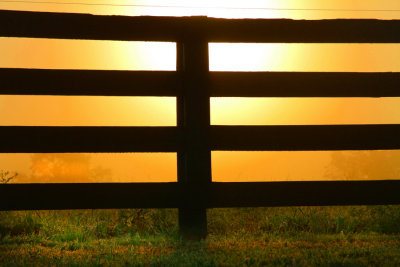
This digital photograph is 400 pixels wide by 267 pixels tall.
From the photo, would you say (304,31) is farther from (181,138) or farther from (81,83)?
(81,83)

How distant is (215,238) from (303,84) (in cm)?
190

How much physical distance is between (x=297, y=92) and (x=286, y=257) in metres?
Result: 2.00

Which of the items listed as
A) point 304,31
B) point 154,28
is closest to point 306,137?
point 304,31

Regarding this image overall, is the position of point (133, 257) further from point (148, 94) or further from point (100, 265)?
point (148, 94)

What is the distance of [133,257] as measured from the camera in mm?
3848

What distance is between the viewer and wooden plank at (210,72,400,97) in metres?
5.03

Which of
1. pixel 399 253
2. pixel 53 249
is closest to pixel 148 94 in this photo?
pixel 53 249

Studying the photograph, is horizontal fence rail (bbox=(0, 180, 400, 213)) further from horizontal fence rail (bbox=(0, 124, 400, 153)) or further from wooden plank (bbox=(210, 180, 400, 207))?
horizontal fence rail (bbox=(0, 124, 400, 153))

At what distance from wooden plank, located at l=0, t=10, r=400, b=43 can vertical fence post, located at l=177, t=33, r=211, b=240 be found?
188 mm

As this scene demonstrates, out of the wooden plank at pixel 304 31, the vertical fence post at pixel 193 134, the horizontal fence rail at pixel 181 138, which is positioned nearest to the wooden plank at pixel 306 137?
the horizontal fence rail at pixel 181 138

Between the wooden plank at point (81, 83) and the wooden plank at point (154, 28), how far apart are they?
39cm

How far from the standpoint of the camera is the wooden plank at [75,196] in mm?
4824

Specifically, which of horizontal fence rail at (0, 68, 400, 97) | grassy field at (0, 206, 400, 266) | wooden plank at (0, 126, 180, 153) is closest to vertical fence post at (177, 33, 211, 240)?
horizontal fence rail at (0, 68, 400, 97)

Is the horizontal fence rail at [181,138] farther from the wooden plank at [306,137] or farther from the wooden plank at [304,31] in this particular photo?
the wooden plank at [304,31]
